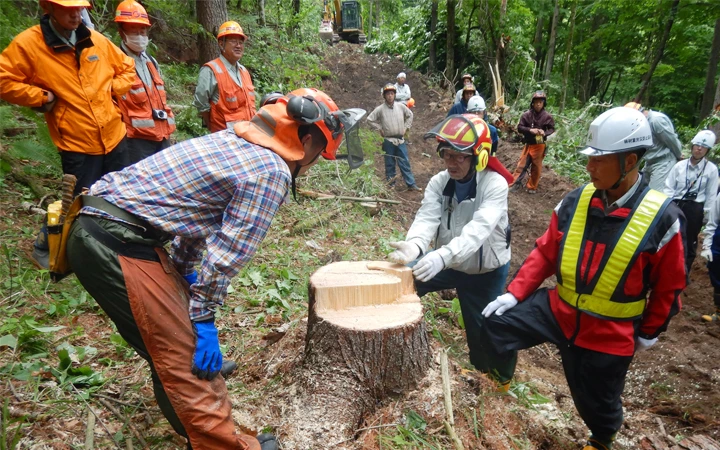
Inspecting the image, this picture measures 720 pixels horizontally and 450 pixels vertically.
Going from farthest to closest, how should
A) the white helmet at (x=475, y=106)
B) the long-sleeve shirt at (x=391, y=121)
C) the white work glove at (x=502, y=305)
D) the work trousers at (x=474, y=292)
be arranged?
the long-sleeve shirt at (x=391, y=121) < the white helmet at (x=475, y=106) < the work trousers at (x=474, y=292) < the white work glove at (x=502, y=305)

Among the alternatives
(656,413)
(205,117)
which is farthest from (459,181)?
(205,117)

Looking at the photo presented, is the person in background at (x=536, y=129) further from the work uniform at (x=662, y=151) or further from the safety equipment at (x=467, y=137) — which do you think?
the safety equipment at (x=467, y=137)

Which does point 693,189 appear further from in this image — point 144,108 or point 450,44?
point 450,44

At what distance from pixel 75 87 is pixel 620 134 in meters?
3.75

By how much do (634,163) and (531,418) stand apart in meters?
1.73

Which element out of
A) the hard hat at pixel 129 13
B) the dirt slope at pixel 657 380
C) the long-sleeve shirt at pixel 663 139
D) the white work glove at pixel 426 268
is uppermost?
the hard hat at pixel 129 13

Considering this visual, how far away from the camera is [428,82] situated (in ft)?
62.2

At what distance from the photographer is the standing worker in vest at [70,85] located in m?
3.15

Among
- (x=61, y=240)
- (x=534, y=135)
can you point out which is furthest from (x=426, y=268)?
(x=534, y=135)

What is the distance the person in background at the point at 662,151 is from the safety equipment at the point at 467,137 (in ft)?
12.0

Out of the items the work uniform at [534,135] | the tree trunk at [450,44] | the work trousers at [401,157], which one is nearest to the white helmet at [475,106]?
the work uniform at [534,135]

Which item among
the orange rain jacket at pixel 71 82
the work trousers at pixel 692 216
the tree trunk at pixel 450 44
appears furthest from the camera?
the tree trunk at pixel 450 44

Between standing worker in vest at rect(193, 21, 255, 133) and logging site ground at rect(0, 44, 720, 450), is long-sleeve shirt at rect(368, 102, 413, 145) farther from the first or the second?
standing worker in vest at rect(193, 21, 255, 133)

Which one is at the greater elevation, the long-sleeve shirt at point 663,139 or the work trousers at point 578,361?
the long-sleeve shirt at point 663,139
